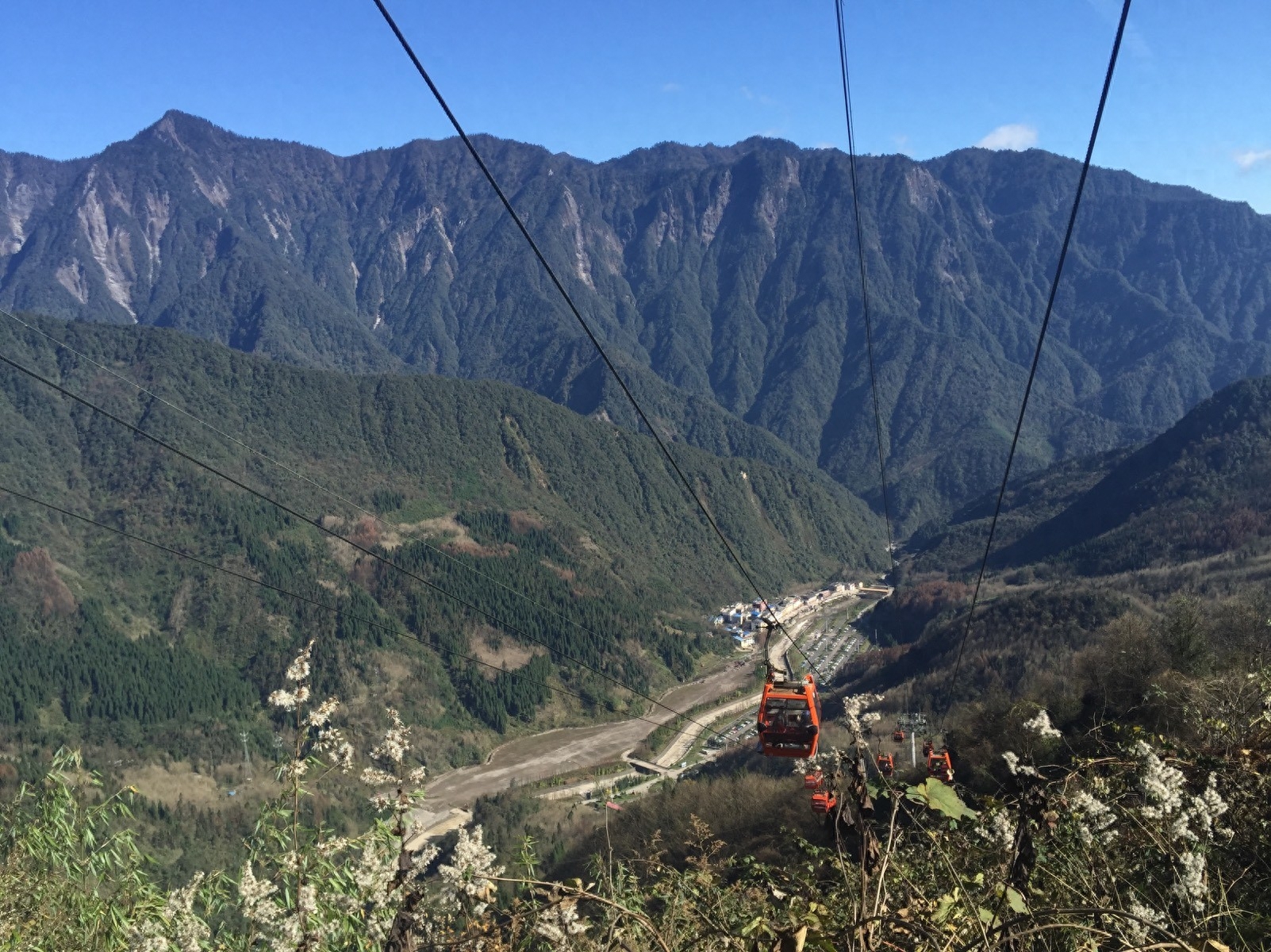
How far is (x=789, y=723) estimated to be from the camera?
786 inches

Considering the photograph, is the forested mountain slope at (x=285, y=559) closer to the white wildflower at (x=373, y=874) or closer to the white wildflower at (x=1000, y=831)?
the white wildflower at (x=373, y=874)

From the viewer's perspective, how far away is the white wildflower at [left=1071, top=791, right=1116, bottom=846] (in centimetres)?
489

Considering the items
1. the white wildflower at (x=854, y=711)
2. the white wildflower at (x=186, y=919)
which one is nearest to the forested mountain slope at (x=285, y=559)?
the white wildflower at (x=186, y=919)

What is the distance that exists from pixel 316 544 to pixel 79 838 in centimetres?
14038

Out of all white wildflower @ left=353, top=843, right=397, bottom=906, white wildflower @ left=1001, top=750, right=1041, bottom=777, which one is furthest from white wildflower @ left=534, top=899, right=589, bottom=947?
white wildflower @ left=1001, top=750, right=1041, bottom=777

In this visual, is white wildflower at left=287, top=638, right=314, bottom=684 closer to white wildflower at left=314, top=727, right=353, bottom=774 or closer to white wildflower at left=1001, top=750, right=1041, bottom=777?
white wildflower at left=314, top=727, right=353, bottom=774

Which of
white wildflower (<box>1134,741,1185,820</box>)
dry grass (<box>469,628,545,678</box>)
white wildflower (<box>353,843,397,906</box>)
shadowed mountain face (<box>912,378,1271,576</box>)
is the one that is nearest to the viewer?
white wildflower (<box>1134,741,1185,820</box>)

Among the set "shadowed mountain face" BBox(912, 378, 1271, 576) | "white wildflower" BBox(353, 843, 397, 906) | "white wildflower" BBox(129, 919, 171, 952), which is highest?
"white wildflower" BBox(129, 919, 171, 952)

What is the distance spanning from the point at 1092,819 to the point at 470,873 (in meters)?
3.74

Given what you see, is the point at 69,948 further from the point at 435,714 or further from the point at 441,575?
the point at 441,575

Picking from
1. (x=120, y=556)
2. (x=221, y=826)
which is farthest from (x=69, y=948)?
(x=120, y=556)

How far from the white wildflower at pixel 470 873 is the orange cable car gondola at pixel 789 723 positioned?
1530cm

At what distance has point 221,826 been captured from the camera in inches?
3044

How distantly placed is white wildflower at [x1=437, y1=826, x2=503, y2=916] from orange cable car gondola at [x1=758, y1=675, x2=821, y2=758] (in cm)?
1530
